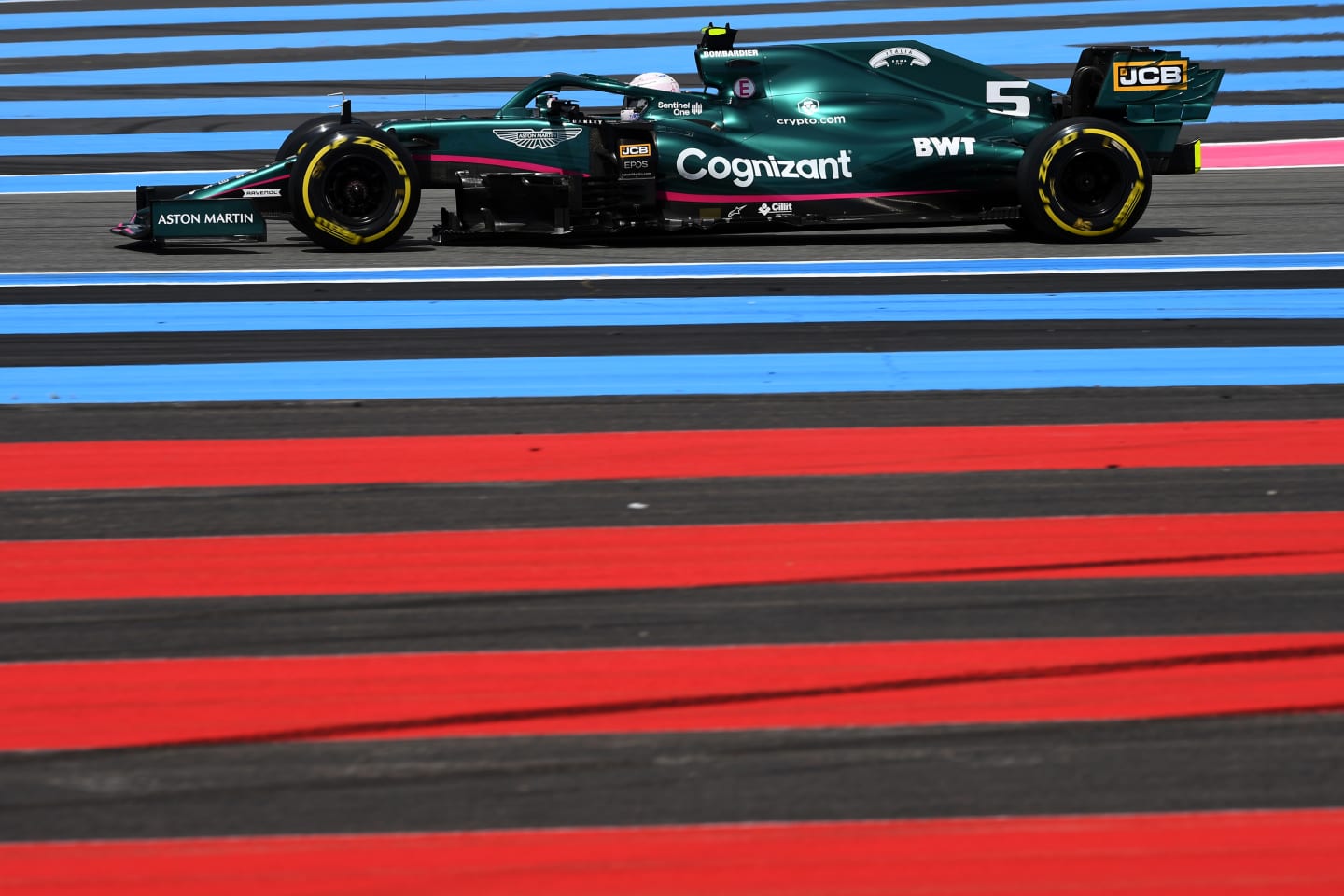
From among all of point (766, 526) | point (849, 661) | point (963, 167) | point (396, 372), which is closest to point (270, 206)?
point (396, 372)

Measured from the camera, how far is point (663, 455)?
5.84 m

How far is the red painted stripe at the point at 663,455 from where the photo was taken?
5637 mm

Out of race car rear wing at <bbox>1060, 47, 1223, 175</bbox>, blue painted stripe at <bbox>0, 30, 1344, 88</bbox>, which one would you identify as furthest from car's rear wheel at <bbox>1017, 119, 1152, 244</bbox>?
blue painted stripe at <bbox>0, 30, 1344, 88</bbox>

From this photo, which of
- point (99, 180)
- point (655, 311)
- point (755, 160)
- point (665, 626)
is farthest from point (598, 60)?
point (665, 626)

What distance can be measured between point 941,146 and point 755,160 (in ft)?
3.44

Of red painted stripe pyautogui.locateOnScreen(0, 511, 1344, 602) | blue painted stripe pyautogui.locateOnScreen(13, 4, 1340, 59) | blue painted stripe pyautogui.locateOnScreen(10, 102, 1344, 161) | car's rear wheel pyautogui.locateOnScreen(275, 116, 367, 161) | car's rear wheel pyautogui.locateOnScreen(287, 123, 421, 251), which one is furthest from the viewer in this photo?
blue painted stripe pyautogui.locateOnScreen(13, 4, 1340, 59)

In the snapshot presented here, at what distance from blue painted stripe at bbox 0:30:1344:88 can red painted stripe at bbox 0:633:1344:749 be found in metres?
12.8

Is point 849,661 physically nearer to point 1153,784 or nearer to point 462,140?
point 1153,784

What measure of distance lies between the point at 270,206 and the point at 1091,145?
4519 mm

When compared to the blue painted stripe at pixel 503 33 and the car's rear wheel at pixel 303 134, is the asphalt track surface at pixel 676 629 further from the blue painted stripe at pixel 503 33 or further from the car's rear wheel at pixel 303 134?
the blue painted stripe at pixel 503 33

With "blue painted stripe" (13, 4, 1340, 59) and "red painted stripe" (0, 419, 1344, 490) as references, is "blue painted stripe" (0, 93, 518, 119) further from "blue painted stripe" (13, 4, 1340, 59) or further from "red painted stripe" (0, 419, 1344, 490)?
"red painted stripe" (0, 419, 1344, 490)

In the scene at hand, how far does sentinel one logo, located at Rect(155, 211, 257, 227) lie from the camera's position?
9.88m

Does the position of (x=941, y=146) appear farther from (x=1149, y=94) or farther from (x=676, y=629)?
(x=676, y=629)

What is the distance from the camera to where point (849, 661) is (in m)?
4.07
